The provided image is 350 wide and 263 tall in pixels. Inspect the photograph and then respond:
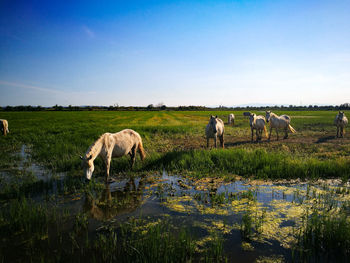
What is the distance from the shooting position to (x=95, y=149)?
648cm

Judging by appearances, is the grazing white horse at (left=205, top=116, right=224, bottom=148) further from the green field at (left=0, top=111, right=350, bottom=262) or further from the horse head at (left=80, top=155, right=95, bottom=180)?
the horse head at (left=80, top=155, right=95, bottom=180)

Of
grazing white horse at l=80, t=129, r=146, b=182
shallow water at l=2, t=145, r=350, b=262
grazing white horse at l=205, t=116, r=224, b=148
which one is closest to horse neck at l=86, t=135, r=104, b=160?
grazing white horse at l=80, t=129, r=146, b=182

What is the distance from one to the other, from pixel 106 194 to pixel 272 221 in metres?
4.72

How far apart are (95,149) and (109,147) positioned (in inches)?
29.4

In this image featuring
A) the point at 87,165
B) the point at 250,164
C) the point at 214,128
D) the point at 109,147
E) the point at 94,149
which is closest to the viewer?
the point at 87,165

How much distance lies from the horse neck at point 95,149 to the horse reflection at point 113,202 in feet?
3.98

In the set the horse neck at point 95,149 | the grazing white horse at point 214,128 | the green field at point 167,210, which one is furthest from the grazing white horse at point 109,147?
the grazing white horse at point 214,128

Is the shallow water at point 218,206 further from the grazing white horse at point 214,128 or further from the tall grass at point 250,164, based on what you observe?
the grazing white horse at point 214,128

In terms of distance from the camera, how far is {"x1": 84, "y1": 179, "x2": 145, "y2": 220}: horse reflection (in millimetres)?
4781

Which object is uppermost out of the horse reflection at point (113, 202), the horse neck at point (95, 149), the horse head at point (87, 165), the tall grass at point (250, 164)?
the horse neck at point (95, 149)

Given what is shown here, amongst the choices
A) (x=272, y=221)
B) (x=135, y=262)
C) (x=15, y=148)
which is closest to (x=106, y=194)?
(x=135, y=262)

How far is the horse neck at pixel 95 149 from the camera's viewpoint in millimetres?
6184

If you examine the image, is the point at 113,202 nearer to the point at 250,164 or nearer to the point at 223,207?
the point at 223,207

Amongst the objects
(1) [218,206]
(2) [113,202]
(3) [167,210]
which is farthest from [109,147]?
(1) [218,206]
